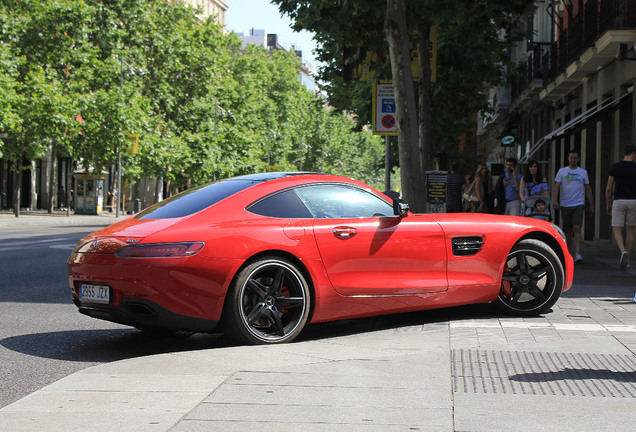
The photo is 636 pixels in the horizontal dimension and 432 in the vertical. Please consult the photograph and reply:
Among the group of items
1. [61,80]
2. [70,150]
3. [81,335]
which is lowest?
[81,335]

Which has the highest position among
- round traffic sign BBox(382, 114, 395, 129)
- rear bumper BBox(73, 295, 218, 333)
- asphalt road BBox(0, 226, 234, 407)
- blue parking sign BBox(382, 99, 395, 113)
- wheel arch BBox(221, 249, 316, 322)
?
blue parking sign BBox(382, 99, 395, 113)

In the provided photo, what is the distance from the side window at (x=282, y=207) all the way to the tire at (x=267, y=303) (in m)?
0.40

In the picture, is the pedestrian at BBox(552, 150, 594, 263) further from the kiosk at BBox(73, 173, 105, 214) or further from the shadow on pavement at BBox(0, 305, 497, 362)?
the kiosk at BBox(73, 173, 105, 214)

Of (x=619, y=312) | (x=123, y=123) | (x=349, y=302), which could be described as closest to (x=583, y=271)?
(x=619, y=312)

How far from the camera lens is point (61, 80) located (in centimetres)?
4856

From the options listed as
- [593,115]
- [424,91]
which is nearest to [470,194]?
[424,91]

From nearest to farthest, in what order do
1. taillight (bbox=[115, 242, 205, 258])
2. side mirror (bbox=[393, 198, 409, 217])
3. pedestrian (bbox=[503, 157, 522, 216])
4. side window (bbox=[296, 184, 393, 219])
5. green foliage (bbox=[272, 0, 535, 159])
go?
taillight (bbox=[115, 242, 205, 258]) → side window (bbox=[296, 184, 393, 219]) → side mirror (bbox=[393, 198, 409, 217]) → green foliage (bbox=[272, 0, 535, 159]) → pedestrian (bbox=[503, 157, 522, 216])

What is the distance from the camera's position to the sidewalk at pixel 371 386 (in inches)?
172

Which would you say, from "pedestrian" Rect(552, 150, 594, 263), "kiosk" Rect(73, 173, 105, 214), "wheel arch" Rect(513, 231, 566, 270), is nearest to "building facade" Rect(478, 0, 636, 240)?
"pedestrian" Rect(552, 150, 594, 263)

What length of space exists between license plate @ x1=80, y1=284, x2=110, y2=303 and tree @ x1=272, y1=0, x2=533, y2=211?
389 inches

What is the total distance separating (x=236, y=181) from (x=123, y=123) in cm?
3937

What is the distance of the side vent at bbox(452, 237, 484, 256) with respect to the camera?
7910 mm

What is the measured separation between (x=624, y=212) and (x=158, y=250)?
9498mm

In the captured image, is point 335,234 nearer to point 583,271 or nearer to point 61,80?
point 583,271
